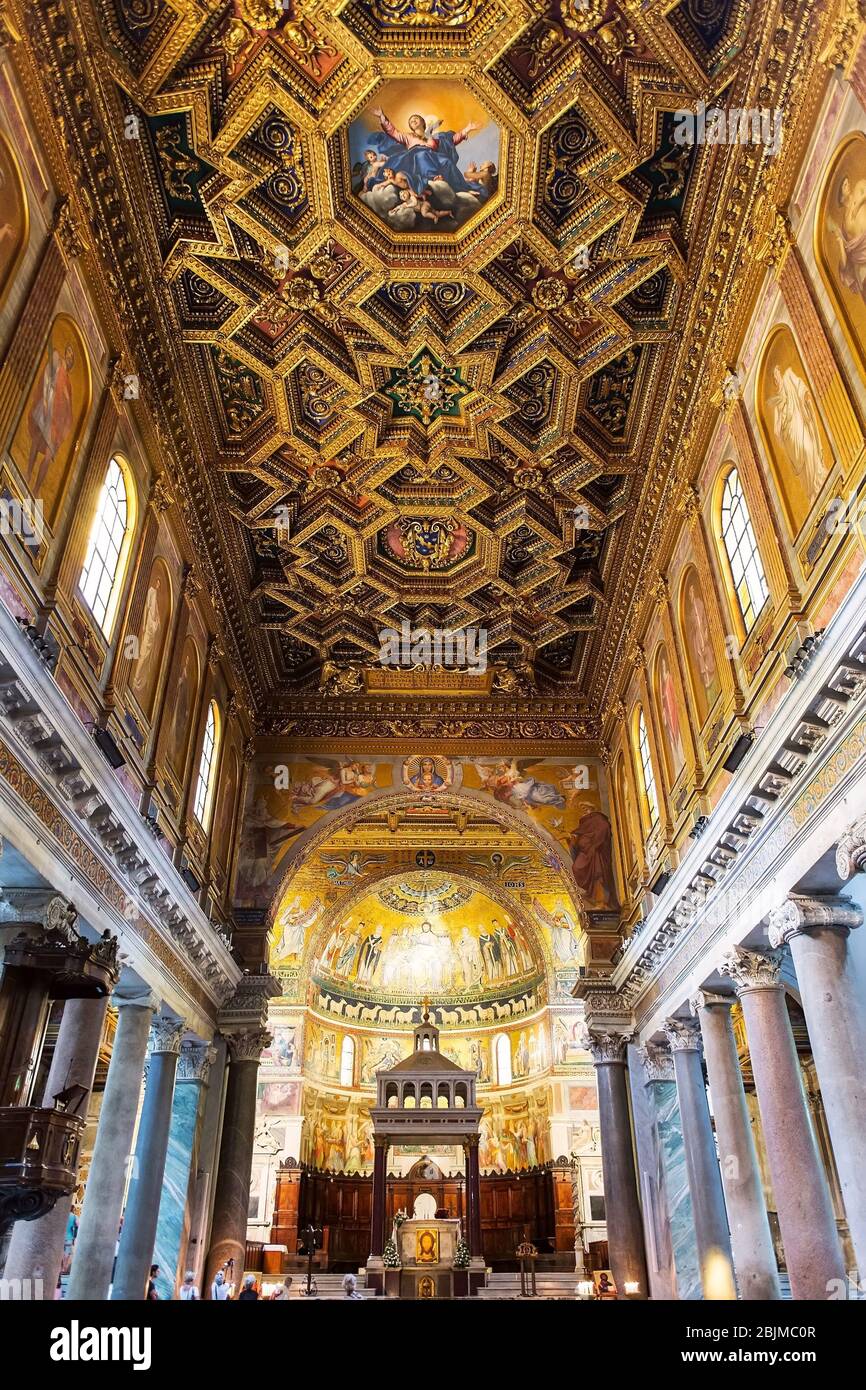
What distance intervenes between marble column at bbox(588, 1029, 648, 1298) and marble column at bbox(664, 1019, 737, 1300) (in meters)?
3.36

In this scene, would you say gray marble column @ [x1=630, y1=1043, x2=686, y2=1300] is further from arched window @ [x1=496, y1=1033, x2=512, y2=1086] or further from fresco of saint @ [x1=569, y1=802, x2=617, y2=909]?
arched window @ [x1=496, y1=1033, x2=512, y2=1086]

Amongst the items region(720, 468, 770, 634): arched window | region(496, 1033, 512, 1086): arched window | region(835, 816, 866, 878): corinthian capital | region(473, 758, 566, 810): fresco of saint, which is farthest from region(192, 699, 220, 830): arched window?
region(496, 1033, 512, 1086): arched window

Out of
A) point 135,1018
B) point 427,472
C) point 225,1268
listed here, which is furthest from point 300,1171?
point 427,472

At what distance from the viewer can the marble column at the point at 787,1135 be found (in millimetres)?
9922

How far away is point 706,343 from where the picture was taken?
42.0 feet

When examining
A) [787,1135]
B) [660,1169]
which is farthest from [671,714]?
[660,1169]

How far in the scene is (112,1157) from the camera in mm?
12750

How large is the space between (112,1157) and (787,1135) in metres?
8.86

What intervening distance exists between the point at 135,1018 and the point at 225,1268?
622cm

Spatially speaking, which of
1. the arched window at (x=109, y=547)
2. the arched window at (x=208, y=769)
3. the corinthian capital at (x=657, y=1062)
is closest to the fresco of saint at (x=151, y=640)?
the arched window at (x=109, y=547)

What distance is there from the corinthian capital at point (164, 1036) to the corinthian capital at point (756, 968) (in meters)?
9.60

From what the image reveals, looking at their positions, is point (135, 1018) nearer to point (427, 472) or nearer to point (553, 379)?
point (427, 472)

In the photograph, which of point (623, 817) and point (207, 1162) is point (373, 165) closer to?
point (623, 817)
